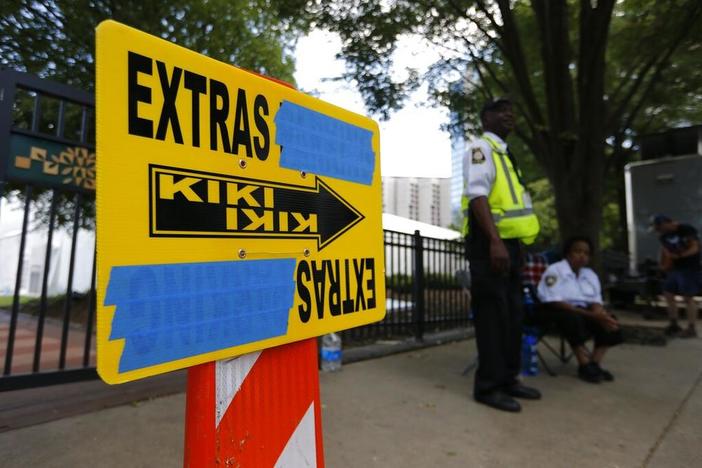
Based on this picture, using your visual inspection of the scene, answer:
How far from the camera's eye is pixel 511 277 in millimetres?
3070

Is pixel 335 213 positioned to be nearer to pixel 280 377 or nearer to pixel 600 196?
pixel 280 377

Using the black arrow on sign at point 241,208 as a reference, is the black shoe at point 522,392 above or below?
below

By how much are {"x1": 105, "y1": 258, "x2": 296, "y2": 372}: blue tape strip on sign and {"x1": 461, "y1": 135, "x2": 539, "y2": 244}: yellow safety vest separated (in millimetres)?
2173

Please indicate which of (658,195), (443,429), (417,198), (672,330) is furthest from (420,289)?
(417,198)

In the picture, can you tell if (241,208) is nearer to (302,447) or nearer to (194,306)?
(194,306)

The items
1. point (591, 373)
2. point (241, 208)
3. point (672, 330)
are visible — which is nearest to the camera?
point (241, 208)

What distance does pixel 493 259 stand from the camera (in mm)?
2766

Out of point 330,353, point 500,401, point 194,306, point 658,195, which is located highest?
point 658,195

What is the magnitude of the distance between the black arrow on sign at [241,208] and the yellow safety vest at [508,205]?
193 centimetres

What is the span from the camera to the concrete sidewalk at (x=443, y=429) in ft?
6.79

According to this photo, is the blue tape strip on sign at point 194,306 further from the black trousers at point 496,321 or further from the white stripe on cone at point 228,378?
the black trousers at point 496,321

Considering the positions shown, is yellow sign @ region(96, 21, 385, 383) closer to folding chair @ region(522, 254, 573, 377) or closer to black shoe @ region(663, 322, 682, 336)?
folding chair @ region(522, 254, 573, 377)

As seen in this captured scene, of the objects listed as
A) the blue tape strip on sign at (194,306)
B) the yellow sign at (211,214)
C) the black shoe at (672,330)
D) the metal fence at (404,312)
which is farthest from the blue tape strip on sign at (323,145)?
the black shoe at (672,330)

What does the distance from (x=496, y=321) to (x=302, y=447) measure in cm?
211
